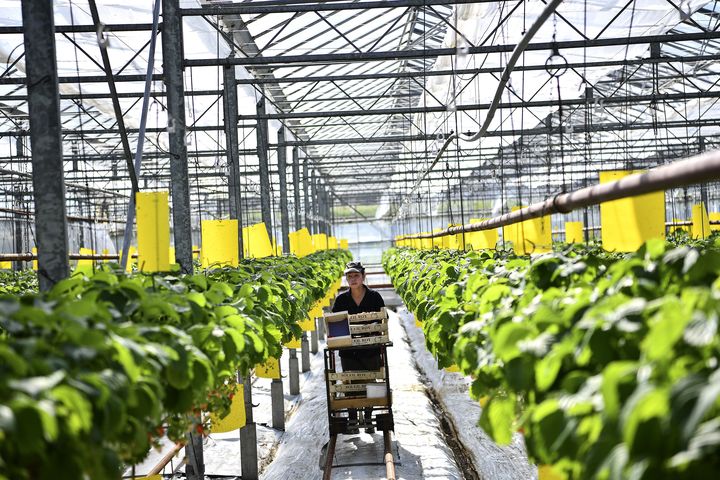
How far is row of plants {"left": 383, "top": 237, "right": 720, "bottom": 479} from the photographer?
1.53 meters

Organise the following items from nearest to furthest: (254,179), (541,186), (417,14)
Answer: (417,14), (254,179), (541,186)

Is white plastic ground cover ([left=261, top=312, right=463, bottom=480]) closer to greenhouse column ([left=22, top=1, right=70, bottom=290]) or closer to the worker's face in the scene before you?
the worker's face

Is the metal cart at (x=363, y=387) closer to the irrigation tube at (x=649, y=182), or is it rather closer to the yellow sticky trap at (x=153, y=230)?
the yellow sticky trap at (x=153, y=230)

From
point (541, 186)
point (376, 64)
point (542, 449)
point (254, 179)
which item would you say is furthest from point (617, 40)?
point (541, 186)

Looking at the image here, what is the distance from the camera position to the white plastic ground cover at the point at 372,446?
8273 millimetres

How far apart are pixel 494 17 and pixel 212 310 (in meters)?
8.95

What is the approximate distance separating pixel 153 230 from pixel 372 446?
480cm

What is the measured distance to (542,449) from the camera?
2014 millimetres

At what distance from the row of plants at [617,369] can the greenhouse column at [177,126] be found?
5.15m

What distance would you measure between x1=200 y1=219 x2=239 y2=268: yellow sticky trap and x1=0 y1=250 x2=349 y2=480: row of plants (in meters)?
3.77

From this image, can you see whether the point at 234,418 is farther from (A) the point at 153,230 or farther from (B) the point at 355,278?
(B) the point at 355,278

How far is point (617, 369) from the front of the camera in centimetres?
169

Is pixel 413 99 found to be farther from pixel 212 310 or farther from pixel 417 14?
pixel 212 310

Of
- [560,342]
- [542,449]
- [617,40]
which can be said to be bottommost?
[542,449]
